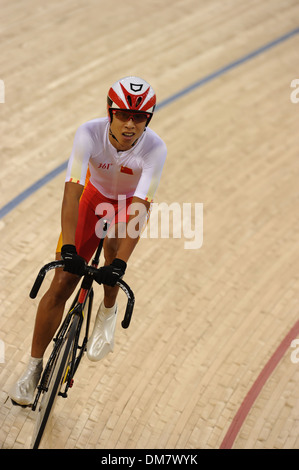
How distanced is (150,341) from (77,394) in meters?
0.54

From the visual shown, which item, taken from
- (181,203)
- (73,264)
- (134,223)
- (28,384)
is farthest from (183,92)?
(73,264)

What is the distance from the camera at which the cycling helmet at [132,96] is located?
2275mm

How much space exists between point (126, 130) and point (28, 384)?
4.06 feet

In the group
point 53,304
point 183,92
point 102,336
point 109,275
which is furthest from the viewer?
point 183,92

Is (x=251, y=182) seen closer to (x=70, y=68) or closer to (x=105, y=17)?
(x=70, y=68)

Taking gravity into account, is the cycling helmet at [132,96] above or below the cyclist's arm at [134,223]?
above

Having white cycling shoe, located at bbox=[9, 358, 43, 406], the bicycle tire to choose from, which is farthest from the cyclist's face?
white cycling shoe, located at bbox=[9, 358, 43, 406]

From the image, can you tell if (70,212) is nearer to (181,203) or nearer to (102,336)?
(102,336)

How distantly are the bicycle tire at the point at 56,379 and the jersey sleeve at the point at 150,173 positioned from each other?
1.96 feet

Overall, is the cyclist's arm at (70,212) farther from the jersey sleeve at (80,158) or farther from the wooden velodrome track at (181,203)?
the wooden velodrome track at (181,203)

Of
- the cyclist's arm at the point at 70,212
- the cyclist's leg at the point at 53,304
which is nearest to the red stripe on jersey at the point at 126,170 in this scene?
the cyclist's arm at the point at 70,212

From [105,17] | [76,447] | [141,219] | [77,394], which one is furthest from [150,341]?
[105,17]

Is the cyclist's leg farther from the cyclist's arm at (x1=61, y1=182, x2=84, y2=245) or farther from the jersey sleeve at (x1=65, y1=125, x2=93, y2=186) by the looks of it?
the jersey sleeve at (x1=65, y1=125, x2=93, y2=186)

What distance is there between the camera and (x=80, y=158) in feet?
7.86
